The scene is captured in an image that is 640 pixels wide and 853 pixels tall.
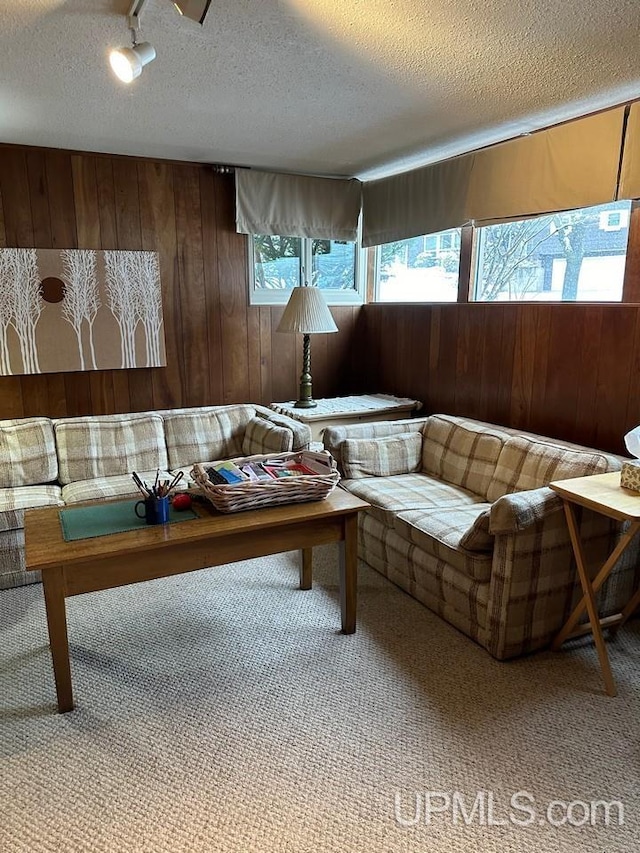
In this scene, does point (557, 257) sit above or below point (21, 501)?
above

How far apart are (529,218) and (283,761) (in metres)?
2.77

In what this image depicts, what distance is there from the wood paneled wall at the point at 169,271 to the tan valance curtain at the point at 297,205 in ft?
0.46

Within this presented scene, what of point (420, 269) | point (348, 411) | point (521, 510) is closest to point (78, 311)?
point (348, 411)

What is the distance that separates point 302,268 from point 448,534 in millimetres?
2641

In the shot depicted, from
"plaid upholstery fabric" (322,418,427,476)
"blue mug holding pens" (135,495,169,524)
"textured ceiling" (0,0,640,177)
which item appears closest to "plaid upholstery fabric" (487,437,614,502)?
"plaid upholstery fabric" (322,418,427,476)

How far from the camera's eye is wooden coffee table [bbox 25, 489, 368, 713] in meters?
1.93

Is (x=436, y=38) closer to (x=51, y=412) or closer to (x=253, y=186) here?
(x=253, y=186)

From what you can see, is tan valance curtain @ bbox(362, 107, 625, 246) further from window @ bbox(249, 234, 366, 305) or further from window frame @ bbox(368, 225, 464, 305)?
window @ bbox(249, 234, 366, 305)

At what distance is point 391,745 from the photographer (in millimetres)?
1854

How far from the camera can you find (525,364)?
3.22 m

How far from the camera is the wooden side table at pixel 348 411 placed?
3.87 meters

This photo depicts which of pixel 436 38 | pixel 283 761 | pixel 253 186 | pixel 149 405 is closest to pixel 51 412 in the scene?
pixel 149 405

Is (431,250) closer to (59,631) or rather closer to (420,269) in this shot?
(420,269)

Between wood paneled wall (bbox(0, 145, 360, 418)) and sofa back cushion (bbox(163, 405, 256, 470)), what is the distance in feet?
1.76
